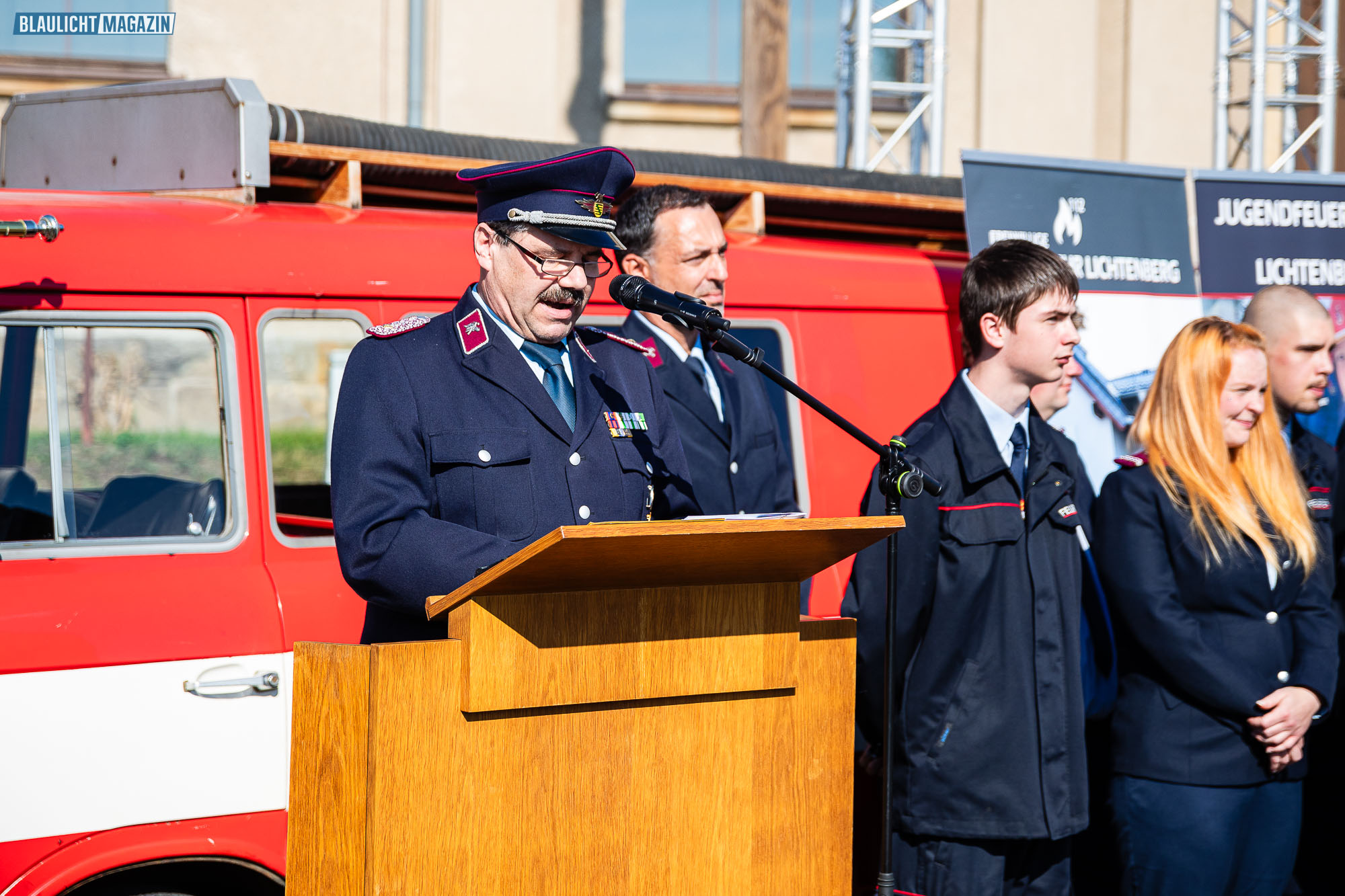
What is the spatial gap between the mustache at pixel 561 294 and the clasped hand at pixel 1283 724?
6.79 feet

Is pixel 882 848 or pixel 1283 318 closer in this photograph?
pixel 882 848

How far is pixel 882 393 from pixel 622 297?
1801mm

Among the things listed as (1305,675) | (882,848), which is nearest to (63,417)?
(882,848)

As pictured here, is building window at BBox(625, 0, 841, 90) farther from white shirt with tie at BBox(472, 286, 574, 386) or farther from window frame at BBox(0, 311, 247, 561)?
white shirt with tie at BBox(472, 286, 574, 386)

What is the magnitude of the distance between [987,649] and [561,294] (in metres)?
1.35

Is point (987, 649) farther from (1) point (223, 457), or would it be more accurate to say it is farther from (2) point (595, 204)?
(1) point (223, 457)

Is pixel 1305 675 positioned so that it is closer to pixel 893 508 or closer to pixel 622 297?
pixel 893 508

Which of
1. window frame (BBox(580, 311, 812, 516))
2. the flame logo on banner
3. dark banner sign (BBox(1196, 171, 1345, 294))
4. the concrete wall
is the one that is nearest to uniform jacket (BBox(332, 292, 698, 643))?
window frame (BBox(580, 311, 812, 516))

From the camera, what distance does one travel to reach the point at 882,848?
109 inches

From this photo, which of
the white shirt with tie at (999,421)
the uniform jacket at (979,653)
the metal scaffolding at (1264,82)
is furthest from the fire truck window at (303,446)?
the metal scaffolding at (1264,82)

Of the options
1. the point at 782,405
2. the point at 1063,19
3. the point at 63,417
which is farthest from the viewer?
the point at 1063,19

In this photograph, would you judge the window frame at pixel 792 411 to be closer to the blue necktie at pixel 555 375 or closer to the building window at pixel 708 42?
the blue necktie at pixel 555 375

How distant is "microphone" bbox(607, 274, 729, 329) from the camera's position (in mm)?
2543

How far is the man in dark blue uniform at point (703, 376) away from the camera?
362 cm
